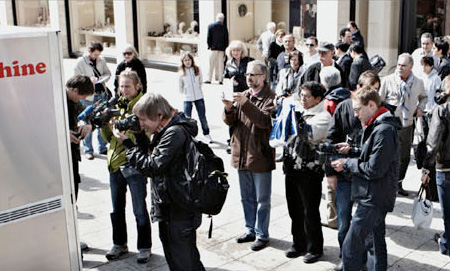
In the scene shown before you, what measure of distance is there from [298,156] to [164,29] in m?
16.8

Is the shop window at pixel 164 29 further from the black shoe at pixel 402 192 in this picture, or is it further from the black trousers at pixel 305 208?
the black trousers at pixel 305 208

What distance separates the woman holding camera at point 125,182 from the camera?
545 cm

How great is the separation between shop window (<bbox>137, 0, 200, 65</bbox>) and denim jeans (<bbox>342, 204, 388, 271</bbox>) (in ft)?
51.5

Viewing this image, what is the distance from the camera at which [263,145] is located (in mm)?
5770

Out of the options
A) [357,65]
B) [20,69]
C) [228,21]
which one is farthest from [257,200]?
[228,21]

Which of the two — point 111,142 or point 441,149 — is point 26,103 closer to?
point 111,142

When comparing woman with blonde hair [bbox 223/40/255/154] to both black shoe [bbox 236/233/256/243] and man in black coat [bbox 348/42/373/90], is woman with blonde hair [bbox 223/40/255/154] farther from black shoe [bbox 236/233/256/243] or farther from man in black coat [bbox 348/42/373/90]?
black shoe [bbox 236/233/256/243]

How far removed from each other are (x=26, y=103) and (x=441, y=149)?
3629mm

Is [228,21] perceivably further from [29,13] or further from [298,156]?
[29,13]

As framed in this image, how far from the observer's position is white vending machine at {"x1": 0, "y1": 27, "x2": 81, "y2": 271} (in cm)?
382

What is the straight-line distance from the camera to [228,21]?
17.8 metres

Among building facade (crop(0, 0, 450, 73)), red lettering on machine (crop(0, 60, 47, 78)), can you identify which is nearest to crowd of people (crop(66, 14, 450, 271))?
red lettering on machine (crop(0, 60, 47, 78))

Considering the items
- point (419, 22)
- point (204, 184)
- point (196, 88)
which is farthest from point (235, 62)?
point (419, 22)

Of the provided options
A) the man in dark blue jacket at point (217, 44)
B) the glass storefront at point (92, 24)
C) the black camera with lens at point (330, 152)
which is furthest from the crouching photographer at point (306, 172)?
the glass storefront at point (92, 24)
